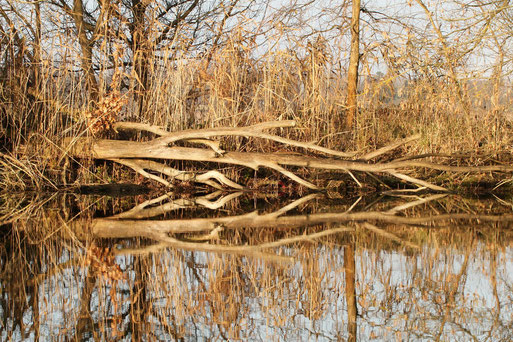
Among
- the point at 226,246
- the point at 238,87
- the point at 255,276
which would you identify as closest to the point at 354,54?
the point at 238,87

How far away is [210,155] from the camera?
6.17 meters

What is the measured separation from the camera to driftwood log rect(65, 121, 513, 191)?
6055 millimetres

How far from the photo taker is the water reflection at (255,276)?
2.09 m

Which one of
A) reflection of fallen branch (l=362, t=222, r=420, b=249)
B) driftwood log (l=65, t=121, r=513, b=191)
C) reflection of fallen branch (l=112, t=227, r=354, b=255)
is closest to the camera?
reflection of fallen branch (l=112, t=227, r=354, b=255)

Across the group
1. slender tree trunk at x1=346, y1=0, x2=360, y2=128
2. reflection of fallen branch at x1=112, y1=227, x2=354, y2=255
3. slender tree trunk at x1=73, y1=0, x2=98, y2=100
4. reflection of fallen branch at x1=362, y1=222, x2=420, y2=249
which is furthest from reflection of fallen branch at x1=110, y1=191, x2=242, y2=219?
slender tree trunk at x1=346, y1=0, x2=360, y2=128

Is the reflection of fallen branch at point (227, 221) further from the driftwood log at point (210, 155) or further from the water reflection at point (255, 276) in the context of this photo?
the driftwood log at point (210, 155)

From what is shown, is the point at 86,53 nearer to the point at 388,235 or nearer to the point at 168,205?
the point at 168,205

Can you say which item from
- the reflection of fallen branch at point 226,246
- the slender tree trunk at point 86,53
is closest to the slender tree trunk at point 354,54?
the slender tree trunk at point 86,53

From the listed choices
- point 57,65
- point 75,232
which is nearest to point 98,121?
point 57,65

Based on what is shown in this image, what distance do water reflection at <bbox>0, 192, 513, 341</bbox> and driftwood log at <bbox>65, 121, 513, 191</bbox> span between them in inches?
54.1

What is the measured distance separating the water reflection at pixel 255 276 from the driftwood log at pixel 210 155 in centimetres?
137

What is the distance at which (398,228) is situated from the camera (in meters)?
4.14

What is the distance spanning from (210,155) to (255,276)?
3.51 metres

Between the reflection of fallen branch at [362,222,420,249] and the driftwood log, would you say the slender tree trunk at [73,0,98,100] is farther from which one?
the reflection of fallen branch at [362,222,420,249]
